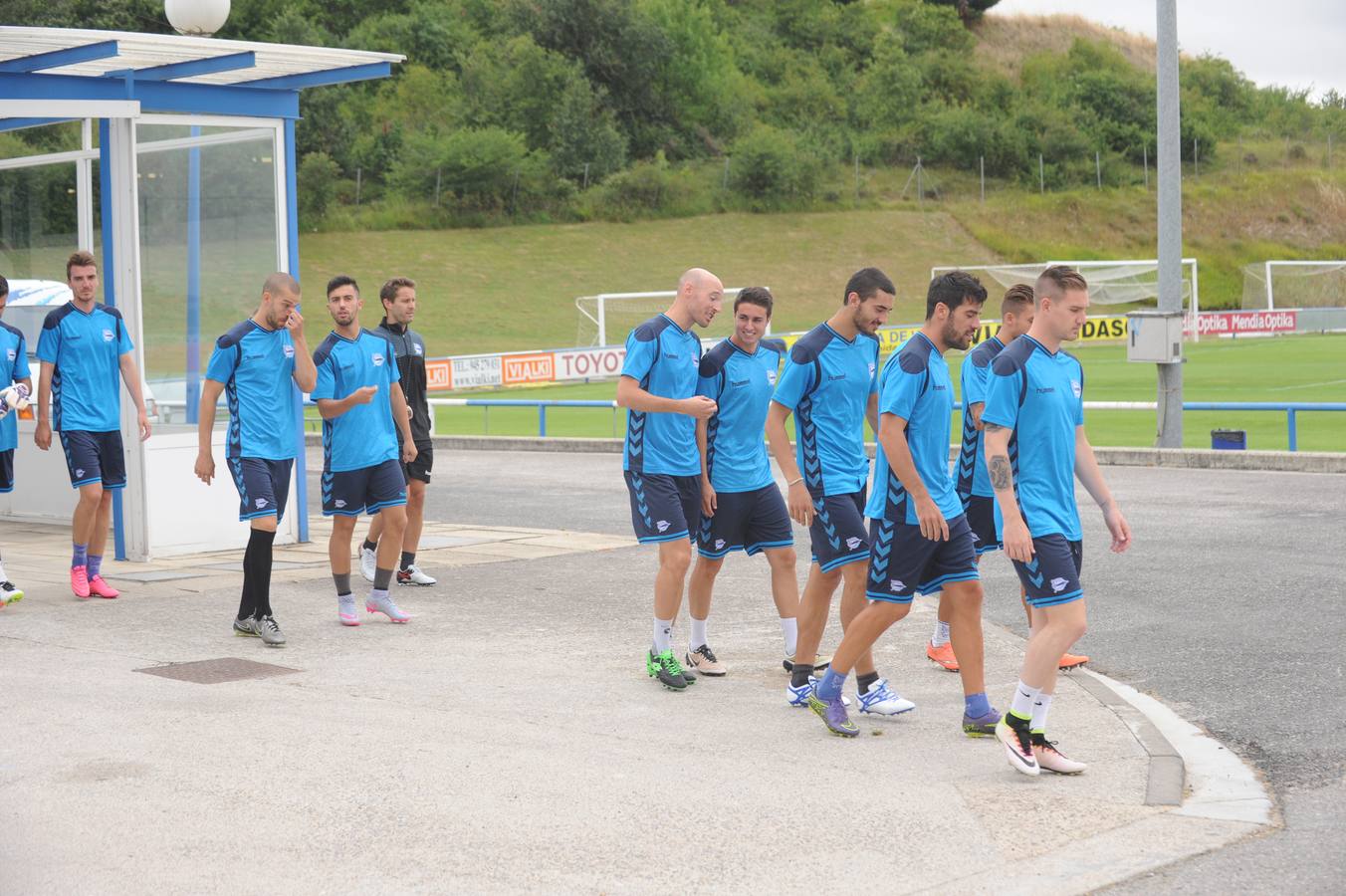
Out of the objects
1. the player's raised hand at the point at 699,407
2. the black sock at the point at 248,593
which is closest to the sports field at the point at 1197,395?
the black sock at the point at 248,593

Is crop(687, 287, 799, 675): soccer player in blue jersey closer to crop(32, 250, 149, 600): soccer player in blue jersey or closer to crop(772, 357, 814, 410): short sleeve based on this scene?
crop(772, 357, 814, 410): short sleeve

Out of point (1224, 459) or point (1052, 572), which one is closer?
point (1052, 572)

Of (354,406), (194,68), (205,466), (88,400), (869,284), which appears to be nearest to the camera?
(869,284)

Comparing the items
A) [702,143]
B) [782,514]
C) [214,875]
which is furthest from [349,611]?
[702,143]

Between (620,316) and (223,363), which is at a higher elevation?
(620,316)

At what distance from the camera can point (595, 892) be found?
4.48 metres

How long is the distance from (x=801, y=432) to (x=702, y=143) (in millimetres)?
76342

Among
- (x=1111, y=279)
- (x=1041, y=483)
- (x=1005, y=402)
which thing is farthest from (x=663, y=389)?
(x=1111, y=279)

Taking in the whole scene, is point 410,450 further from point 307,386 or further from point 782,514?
point 782,514

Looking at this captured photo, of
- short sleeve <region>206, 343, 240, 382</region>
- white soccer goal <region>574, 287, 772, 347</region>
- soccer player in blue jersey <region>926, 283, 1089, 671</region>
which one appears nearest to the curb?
soccer player in blue jersey <region>926, 283, 1089, 671</region>

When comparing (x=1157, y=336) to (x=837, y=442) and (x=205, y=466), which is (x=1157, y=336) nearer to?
(x=837, y=442)

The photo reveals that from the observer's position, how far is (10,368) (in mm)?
9734

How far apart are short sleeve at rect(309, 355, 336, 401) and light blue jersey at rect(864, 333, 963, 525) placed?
145 inches

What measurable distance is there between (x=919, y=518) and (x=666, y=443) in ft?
5.05
